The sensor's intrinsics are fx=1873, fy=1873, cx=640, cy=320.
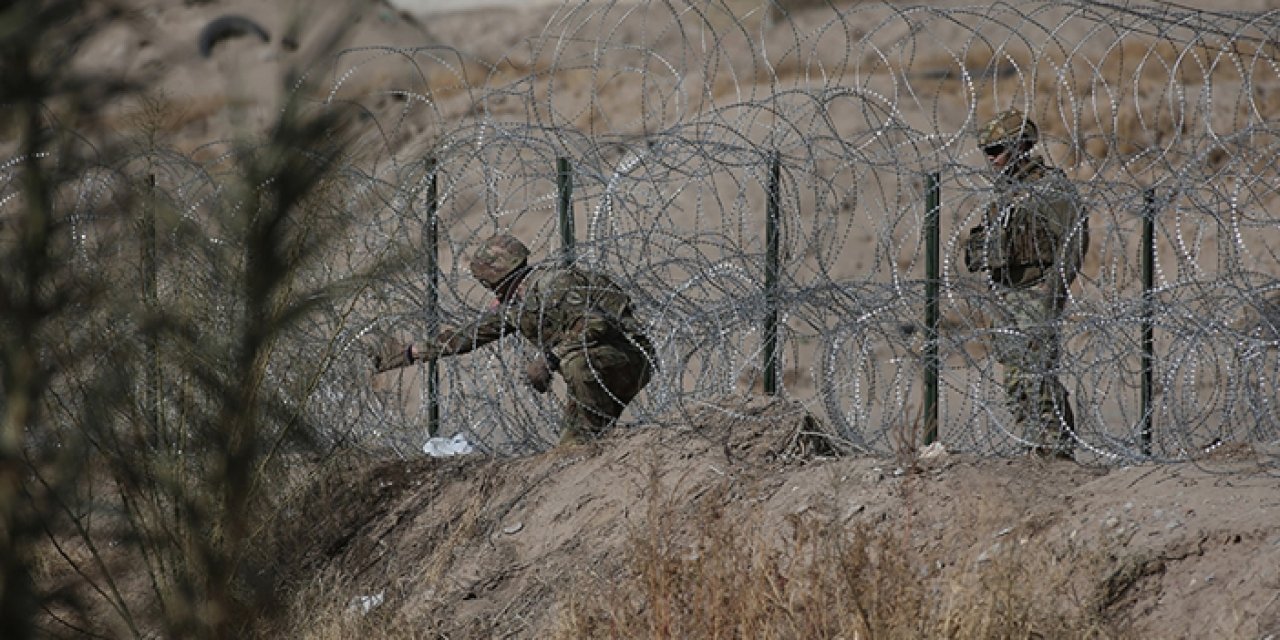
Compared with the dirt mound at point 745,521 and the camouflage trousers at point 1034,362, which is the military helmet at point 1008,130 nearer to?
the camouflage trousers at point 1034,362

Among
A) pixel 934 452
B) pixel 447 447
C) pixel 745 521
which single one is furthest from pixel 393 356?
pixel 745 521

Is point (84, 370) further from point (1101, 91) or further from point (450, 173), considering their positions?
point (1101, 91)

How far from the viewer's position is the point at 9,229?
2168 millimetres

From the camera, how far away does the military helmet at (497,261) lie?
25.9 feet

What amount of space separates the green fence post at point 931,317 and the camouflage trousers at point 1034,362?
257mm

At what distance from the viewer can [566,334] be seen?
25.7 feet

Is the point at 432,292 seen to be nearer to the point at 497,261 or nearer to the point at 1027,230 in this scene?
the point at 497,261

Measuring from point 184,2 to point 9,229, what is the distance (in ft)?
1.74

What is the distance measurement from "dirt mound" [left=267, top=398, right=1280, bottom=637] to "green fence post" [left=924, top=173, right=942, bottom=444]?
0.48 meters

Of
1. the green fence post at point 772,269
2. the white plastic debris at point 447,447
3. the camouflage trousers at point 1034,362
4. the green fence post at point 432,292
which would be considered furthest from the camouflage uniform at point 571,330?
the camouflage trousers at point 1034,362

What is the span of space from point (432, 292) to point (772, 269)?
1.50 meters

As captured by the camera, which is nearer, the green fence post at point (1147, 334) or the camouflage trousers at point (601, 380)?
the green fence post at point (1147, 334)

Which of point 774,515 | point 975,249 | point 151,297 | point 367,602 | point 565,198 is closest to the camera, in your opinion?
point 151,297

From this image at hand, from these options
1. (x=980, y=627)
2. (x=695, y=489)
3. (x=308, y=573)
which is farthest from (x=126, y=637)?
(x=308, y=573)
